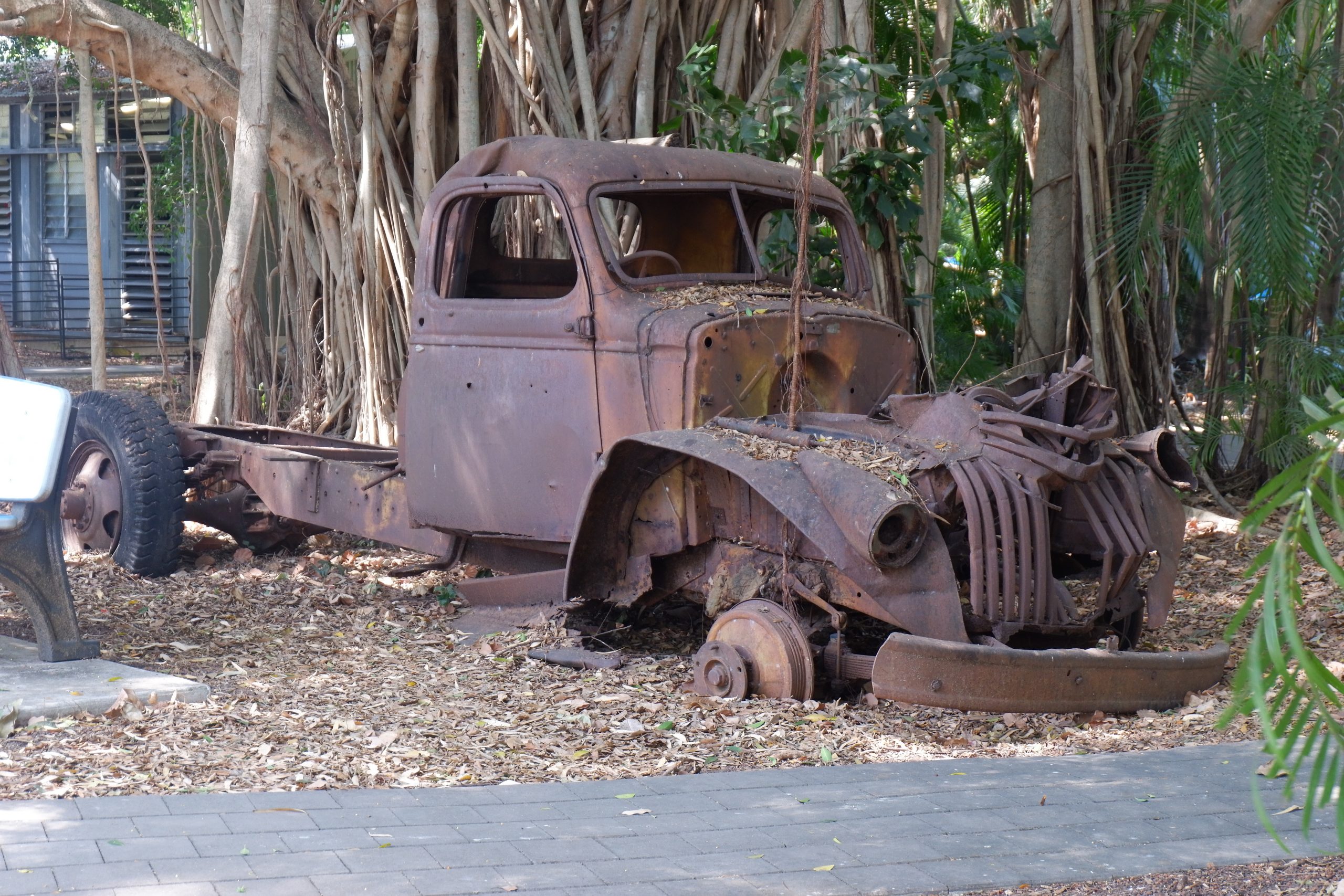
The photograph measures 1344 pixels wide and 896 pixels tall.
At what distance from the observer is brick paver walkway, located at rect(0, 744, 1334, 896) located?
315 cm

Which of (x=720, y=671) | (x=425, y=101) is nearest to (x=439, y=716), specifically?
(x=720, y=671)

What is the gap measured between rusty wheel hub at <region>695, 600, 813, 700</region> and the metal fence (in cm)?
1242

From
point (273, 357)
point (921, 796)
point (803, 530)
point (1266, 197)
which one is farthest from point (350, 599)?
point (1266, 197)

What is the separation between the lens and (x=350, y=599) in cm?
665

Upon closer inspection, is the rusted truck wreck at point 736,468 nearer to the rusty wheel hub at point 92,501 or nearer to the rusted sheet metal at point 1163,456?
the rusted sheet metal at point 1163,456

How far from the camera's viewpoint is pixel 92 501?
7.31 meters

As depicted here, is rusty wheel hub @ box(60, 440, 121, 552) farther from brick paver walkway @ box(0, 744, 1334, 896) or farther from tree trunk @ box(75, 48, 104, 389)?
brick paver walkway @ box(0, 744, 1334, 896)

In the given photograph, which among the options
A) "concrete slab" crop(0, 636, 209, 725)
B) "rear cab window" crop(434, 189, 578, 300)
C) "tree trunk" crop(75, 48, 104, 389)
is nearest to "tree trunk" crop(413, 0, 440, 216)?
"rear cab window" crop(434, 189, 578, 300)

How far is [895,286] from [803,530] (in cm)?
409

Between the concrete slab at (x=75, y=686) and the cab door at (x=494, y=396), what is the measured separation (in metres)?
1.53

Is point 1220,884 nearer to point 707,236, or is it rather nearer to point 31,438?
point 707,236

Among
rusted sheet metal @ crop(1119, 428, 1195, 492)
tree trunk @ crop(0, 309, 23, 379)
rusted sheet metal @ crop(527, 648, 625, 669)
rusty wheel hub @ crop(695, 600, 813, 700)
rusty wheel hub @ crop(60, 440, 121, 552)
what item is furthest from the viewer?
tree trunk @ crop(0, 309, 23, 379)

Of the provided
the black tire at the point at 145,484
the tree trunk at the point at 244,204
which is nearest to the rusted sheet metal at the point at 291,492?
the black tire at the point at 145,484

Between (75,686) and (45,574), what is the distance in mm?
509
